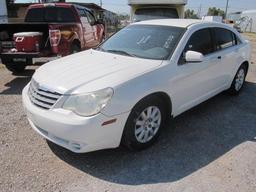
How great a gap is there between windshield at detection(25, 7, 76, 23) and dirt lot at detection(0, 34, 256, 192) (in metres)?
4.67

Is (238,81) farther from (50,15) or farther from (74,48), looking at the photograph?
(50,15)

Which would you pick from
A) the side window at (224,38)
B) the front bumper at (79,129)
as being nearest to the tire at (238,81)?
the side window at (224,38)

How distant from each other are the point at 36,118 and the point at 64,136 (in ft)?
1.59

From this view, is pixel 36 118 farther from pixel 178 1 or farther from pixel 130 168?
pixel 178 1

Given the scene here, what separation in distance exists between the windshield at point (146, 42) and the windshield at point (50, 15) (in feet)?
13.7

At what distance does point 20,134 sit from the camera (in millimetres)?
4340

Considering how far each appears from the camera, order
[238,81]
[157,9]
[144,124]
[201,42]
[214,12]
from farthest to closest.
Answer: [214,12] → [157,9] → [238,81] → [201,42] → [144,124]

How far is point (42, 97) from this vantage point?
3512 millimetres

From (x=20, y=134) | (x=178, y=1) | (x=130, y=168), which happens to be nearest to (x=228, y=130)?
(x=130, y=168)

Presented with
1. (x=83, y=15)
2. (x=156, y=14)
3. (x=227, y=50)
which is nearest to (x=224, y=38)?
(x=227, y=50)

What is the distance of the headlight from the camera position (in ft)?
10.5

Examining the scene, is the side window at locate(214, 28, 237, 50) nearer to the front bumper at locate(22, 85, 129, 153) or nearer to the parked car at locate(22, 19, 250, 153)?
the parked car at locate(22, 19, 250, 153)

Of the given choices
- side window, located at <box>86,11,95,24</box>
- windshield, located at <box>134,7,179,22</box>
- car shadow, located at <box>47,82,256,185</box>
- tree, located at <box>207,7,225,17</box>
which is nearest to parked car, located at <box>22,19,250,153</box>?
car shadow, located at <box>47,82,256,185</box>

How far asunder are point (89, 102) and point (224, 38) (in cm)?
336
